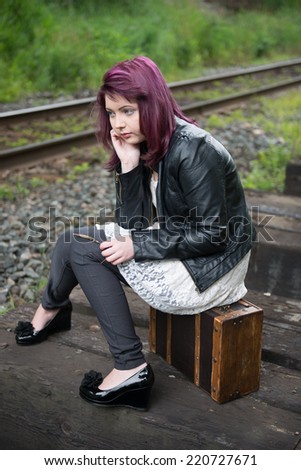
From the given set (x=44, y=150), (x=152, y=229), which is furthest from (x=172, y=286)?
(x=44, y=150)

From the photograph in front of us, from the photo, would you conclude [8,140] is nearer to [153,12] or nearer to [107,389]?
[107,389]

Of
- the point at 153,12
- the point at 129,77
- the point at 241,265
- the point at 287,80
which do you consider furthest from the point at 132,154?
the point at 153,12

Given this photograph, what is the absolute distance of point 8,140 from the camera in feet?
25.0

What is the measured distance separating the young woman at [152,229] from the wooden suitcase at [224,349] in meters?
0.08

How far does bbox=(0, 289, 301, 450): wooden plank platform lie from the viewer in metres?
2.43

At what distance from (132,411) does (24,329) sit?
76 centimetres

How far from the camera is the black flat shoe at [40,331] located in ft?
10.00

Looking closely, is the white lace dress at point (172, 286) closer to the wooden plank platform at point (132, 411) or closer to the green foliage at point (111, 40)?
the wooden plank platform at point (132, 411)

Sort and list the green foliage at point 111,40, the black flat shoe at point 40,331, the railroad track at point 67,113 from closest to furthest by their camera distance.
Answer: the black flat shoe at point 40,331
the railroad track at point 67,113
the green foliage at point 111,40

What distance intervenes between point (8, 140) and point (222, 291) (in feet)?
18.0

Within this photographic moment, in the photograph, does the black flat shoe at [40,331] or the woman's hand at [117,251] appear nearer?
the woman's hand at [117,251]

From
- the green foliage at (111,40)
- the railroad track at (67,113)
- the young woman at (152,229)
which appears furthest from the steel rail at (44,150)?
the young woman at (152,229)

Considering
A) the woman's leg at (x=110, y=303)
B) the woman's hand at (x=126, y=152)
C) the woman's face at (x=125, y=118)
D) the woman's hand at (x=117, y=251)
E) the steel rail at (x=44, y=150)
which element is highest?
the woman's face at (x=125, y=118)

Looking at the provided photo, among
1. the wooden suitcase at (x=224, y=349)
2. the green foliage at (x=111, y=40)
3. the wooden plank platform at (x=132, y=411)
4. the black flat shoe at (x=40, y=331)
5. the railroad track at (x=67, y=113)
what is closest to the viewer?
the wooden plank platform at (x=132, y=411)
